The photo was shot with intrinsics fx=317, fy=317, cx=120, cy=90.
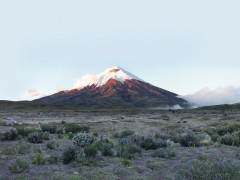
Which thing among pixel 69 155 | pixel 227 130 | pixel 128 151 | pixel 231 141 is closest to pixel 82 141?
pixel 128 151

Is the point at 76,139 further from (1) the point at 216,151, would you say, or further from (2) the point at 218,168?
(2) the point at 218,168

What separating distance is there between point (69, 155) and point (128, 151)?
2.86 m

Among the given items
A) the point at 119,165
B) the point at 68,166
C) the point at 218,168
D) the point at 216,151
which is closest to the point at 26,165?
the point at 68,166

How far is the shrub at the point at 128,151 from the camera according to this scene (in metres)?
13.0

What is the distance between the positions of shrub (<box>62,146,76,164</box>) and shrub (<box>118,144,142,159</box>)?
2.08 meters

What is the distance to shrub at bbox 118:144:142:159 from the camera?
1302 centimetres

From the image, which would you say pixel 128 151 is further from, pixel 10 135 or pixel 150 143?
pixel 10 135

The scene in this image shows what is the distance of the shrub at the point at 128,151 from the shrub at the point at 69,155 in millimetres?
2078

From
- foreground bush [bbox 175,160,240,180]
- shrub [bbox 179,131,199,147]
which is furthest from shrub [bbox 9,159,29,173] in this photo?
shrub [bbox 179,131,199,147]

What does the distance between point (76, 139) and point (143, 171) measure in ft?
19.1

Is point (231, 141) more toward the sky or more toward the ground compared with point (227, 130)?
more toward the ground

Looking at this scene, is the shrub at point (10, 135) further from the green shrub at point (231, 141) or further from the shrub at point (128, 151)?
the green shrub at point (231, 141)

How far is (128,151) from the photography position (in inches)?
542

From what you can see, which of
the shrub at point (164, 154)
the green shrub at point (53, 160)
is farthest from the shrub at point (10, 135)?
the shrub at point (164, 154)
